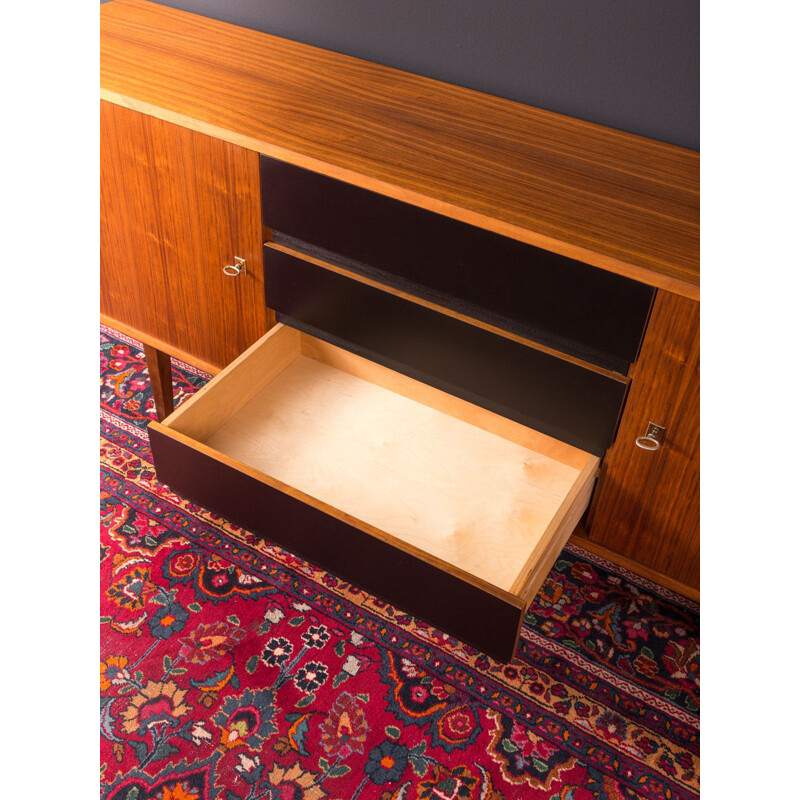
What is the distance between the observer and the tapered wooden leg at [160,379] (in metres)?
1.55

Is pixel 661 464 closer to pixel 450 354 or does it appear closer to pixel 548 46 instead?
pixel 450 354

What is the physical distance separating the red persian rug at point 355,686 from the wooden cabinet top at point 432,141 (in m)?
0.62

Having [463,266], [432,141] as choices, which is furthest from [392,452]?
[432,141]

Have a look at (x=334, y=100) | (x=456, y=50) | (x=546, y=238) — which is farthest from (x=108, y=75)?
(x=546, y=238)

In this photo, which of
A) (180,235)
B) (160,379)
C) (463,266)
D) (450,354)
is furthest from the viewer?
(160,379)

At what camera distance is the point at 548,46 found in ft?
3.97

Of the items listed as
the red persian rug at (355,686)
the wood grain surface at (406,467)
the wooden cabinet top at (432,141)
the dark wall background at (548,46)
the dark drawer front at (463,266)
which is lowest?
the red persian rug at (355,686)

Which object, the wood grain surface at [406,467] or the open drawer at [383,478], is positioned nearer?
the open drawer at [383,478]

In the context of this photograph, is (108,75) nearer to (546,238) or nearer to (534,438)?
(546,238)

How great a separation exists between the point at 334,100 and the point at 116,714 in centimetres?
95

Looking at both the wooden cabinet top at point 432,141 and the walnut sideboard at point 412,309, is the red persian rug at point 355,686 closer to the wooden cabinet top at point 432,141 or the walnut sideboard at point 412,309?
the walnut sideboard at point 412,309

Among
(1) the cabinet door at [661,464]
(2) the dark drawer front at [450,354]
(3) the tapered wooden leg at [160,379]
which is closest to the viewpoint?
(1) the cabinet door at [661,464]

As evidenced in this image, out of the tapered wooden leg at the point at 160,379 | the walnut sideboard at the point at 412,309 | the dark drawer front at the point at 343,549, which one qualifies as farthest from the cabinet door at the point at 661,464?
the tapered wooden leg at the point at 160,379

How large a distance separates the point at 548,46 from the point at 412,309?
1.46 feet
